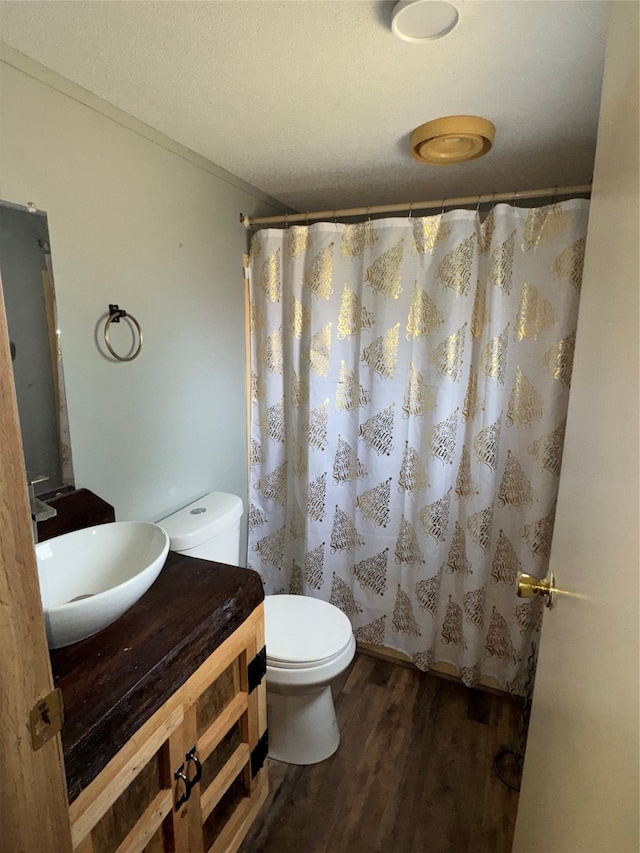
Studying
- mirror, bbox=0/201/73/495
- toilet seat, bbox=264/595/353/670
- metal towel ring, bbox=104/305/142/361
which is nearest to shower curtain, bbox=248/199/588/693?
toilet seat, bbox=264/595/353/670

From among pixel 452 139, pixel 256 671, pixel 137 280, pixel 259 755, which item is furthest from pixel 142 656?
pixel 452 139

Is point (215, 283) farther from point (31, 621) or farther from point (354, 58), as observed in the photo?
point (31, 621)

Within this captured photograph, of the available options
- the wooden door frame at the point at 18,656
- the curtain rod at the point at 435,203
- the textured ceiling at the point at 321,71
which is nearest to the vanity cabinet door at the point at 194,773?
the wooden door frame at the point at 18,656

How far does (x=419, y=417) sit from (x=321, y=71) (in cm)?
123

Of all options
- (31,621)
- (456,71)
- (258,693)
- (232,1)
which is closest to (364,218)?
(456,71)

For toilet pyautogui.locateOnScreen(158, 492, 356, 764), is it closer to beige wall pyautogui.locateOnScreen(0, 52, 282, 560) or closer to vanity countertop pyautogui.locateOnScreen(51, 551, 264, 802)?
beige wall pyautogui.locateOnScreen(0, 52, 282, 560)

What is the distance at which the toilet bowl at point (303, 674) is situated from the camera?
157 cm

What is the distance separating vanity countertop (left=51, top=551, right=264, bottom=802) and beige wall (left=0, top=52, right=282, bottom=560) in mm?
509

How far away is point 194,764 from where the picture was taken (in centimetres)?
110

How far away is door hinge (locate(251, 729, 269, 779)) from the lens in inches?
55.3

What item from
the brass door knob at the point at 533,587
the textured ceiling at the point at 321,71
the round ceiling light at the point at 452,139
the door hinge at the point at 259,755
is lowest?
the door hinge at the point at 259,755

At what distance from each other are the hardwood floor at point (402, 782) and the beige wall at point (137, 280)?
109 cm

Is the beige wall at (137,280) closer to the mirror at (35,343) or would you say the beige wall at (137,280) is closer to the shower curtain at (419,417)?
the mirror at (35,343)

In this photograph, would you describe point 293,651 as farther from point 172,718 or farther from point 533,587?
point 533,587
